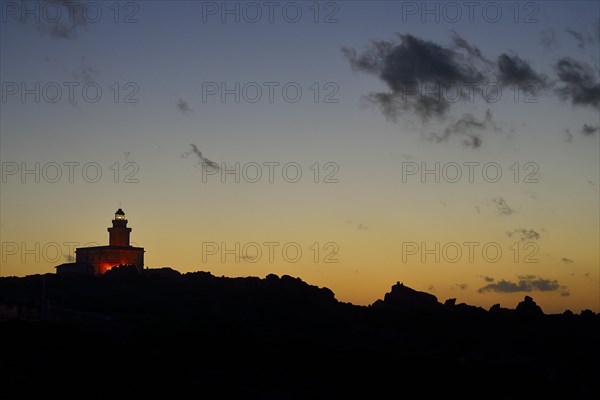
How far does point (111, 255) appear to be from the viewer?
13888 cm

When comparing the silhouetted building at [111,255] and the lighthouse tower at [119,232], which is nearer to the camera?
the silhouetted building at [111,255]

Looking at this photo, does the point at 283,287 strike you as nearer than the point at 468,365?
No

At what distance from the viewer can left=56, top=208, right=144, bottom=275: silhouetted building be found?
13690 centimetres

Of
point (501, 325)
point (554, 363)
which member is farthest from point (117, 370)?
point (501, 325)

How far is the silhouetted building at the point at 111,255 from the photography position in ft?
449

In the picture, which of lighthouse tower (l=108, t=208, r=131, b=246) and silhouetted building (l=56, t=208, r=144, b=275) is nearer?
silhouetted building (l=56, t=208, r=144, b=275)

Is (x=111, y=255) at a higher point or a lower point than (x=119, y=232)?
lower

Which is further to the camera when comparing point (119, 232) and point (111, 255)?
point (119, 232)

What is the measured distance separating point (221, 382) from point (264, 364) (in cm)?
931

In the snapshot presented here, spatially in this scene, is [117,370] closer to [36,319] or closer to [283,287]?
[36,319]

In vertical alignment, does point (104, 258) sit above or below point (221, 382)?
above

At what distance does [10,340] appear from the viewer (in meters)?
73.6

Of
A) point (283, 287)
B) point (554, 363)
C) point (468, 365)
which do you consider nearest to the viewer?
point (468, 365)

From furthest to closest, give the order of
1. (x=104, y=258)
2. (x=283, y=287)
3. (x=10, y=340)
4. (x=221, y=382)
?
(x=104, y=258) < (x=283, y=287) < (x=10, y=340) < (x=221, y=382)
